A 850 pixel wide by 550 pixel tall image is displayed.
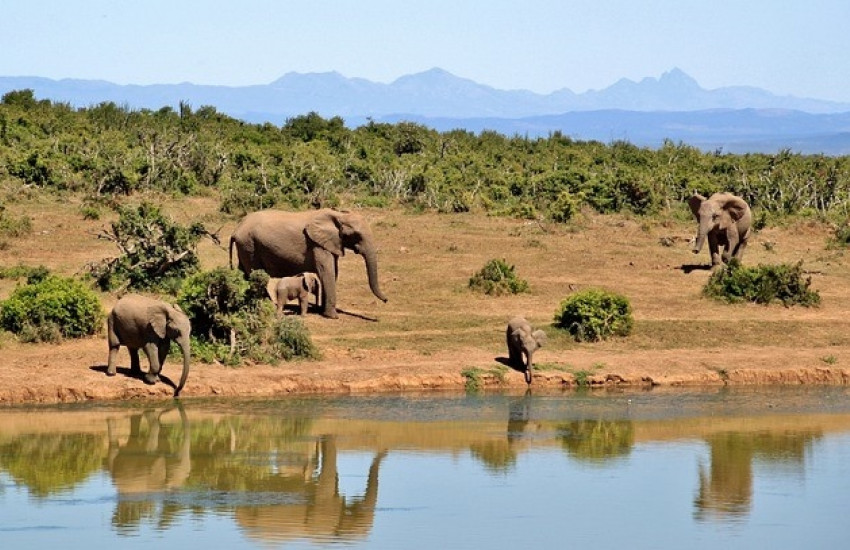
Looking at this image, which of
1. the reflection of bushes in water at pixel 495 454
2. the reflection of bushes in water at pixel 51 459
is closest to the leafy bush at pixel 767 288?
the reflection of bushes in water at pixel 495 454

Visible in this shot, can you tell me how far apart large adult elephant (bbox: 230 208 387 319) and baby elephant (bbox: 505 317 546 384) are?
3.80m

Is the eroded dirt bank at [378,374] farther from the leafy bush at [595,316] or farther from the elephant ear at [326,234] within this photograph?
the elephant ear at [326,234]

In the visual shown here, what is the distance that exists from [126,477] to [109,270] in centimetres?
1095

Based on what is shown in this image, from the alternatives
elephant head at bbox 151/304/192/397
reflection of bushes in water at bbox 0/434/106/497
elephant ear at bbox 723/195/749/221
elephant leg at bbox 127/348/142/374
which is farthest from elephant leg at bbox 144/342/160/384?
elephant ear at bbox 723/195/749/221

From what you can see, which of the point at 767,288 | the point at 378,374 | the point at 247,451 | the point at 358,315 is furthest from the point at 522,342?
the point at 767,288

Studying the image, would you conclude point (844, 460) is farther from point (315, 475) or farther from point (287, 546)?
point (287, 546)

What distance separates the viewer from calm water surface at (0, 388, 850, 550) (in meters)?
16.0

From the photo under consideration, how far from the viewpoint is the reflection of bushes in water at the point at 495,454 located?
761 inches

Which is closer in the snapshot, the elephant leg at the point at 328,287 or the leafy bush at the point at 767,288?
the elephant leg at the point at 328,287

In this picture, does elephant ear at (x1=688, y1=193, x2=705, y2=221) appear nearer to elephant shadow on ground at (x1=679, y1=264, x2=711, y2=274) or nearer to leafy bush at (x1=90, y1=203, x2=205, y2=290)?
elephant shadow on ground at (x1=679, y1=264, x2=711, y2=274)

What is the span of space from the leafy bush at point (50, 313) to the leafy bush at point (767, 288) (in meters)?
11.6

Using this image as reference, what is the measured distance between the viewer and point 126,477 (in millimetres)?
18625

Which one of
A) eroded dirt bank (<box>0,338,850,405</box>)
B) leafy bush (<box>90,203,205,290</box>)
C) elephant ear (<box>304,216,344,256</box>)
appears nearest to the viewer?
eroded dirt bank (<box>0,338,850,405</box>)

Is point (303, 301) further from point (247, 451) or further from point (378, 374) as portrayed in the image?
point (247, 451)
